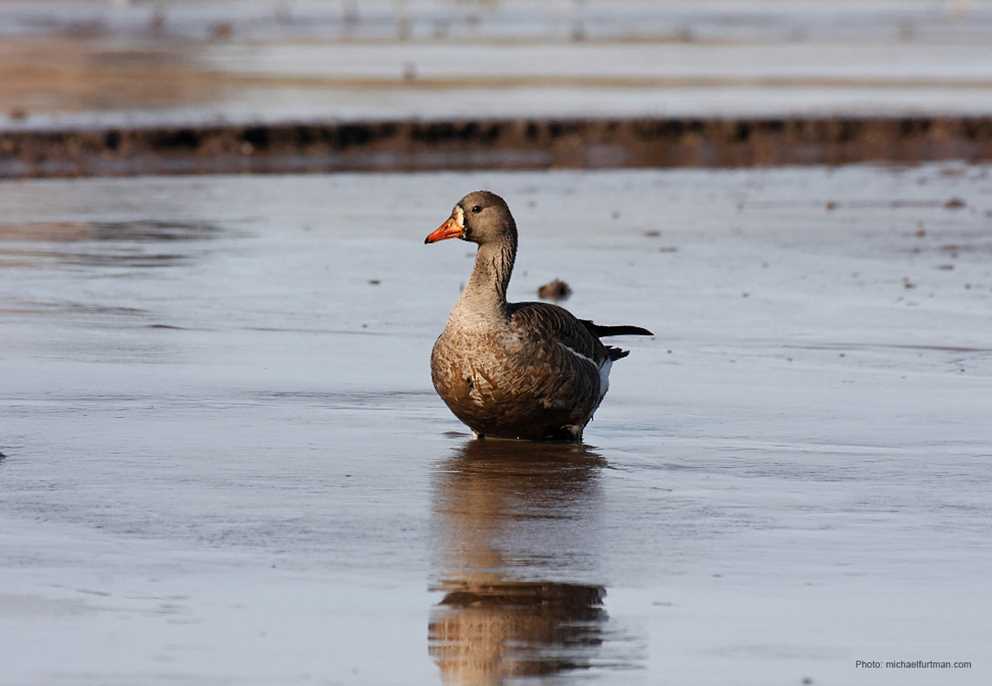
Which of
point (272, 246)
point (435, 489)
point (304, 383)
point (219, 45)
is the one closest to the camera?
point (435, 489)

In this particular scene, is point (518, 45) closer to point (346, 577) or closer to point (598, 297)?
point (598, 297)

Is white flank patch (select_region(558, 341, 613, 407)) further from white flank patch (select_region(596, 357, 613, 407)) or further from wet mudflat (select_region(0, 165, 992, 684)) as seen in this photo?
wet mudflat (select_region(0, 165, 992, 684))

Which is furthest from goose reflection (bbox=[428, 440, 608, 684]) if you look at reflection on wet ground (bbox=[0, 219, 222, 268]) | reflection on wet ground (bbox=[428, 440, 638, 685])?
reflection on wet ground (bbox=[0, 219, 222, 268])

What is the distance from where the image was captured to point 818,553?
27.2 ft

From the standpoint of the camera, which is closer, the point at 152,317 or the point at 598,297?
the point at 152,317

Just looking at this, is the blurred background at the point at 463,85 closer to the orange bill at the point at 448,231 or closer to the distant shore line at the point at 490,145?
the distant shore line at the point at 490,145

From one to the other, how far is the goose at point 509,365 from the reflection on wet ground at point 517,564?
0.52 ft

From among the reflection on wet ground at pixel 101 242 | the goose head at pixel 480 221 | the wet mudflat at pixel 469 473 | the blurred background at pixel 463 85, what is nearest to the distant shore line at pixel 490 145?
the blurred background at pixel 463 85

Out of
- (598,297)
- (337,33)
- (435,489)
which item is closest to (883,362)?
(598,297)

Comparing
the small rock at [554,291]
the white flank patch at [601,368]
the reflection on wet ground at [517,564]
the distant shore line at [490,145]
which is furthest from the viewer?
the distant shore line at [490,145]

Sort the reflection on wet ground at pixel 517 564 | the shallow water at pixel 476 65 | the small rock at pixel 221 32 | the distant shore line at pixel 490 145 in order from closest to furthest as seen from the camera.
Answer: the reflection on wet ground at pixel 517 564 → the distant shore line at pixel 490 145 → the shallow water at pixel 476 65 → the small rock at pixel 221 32

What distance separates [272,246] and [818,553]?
11546 mm

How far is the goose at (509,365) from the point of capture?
10.5 m

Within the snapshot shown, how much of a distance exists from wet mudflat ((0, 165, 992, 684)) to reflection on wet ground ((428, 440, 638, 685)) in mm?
21
